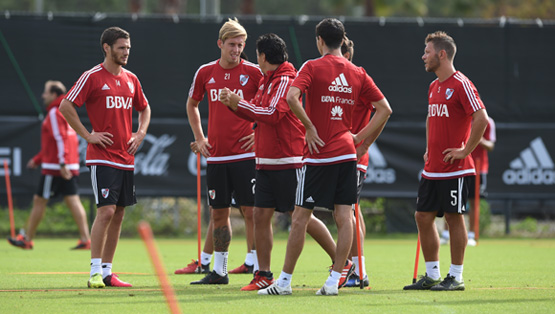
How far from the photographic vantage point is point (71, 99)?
7.81 meters

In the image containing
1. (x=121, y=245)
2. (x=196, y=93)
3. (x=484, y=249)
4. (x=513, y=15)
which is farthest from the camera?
(x=513, y=15)

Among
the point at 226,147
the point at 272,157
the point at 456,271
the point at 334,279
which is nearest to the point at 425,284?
the point at 456,271

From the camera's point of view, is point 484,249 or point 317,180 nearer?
point 317,180

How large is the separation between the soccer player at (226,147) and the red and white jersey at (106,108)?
2.51 feet

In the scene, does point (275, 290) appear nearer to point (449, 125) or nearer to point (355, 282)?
point (355, 282)

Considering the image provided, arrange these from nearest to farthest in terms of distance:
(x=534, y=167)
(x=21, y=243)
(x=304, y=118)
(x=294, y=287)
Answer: (x=304, y=118) < (x=294, y=287) < (x=21, y=243) < (x=534, y=167)

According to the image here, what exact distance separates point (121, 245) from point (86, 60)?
11.2ft

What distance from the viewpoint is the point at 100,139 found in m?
7.75

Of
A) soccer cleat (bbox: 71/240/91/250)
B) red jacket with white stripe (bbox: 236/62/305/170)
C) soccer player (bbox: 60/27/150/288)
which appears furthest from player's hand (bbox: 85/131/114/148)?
soccer cleat (bbox: 71/240/91/250)

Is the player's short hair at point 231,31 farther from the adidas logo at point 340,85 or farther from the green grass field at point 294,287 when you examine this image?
the green grass field at point 294,287

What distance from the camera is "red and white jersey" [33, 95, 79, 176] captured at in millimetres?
12594

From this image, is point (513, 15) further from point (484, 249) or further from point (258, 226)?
point (258, 226)

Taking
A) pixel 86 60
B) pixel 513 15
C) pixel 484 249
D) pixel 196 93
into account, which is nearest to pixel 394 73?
pixel 484 249

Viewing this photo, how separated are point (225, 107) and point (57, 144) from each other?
5261 millimetres
